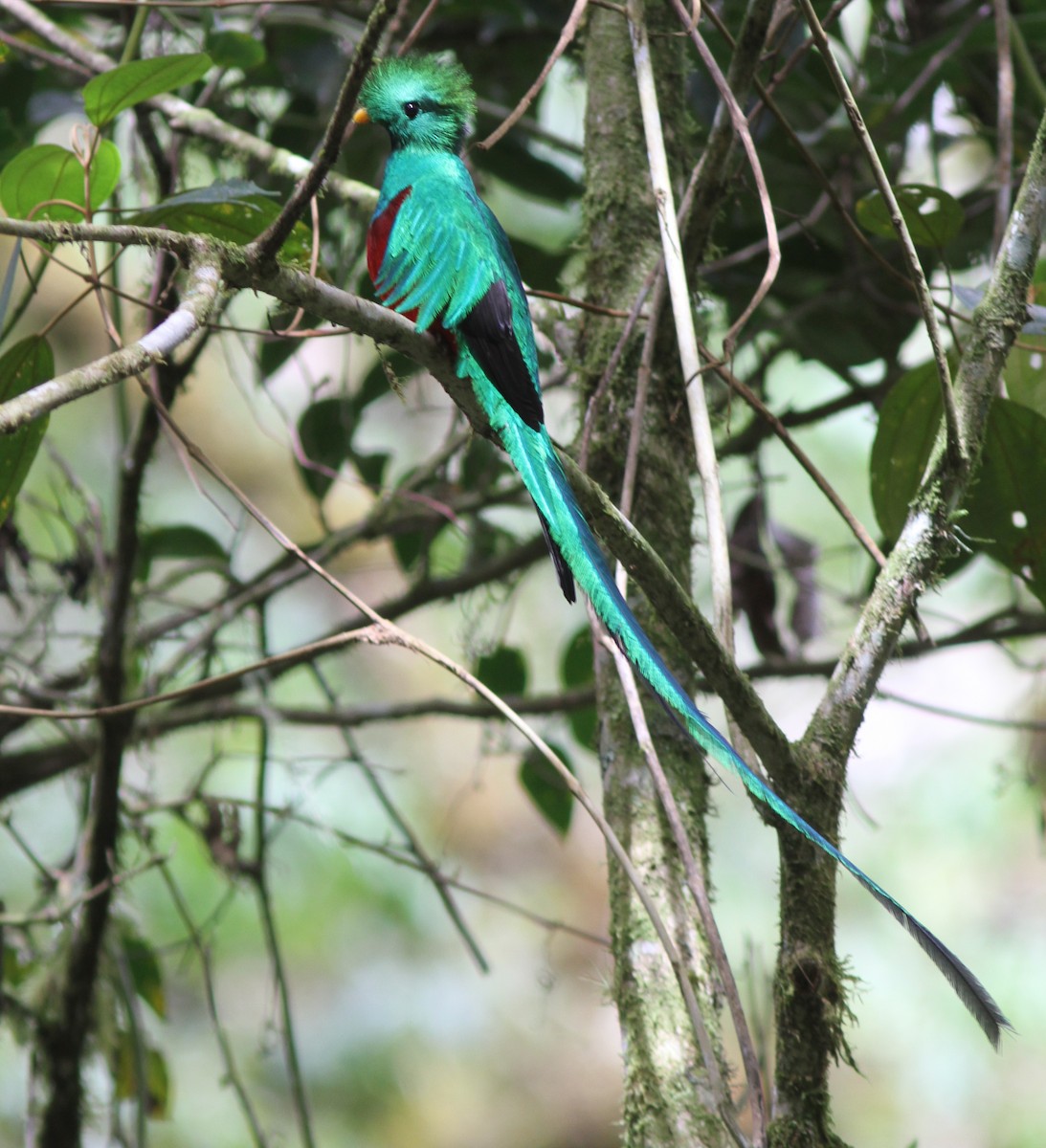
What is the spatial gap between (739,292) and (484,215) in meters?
1.21

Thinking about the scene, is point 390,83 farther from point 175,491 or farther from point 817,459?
point 175,491

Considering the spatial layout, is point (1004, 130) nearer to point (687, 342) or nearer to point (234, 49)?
point (687, 342)

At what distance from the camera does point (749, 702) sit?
1393mm

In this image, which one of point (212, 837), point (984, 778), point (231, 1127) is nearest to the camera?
point (212, 837)

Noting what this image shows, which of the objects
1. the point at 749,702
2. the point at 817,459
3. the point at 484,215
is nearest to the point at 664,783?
the point at 749,702

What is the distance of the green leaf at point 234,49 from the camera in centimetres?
244

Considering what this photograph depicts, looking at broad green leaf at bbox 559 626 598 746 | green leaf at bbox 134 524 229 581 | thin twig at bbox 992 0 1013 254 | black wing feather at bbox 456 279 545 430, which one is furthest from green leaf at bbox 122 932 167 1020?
thin twig at bbox 992 0 1013 254

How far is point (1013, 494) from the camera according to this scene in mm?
1873

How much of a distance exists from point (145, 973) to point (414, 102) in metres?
2.18

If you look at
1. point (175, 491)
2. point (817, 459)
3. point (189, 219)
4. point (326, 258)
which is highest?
point (175, 491)

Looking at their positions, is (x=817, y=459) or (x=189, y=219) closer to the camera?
(x=189, y=219)

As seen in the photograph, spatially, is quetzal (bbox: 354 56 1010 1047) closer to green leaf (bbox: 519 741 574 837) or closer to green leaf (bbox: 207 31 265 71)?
green leaf (bbox: 207 31 265 71)

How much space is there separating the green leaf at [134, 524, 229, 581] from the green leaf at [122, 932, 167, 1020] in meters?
0.93

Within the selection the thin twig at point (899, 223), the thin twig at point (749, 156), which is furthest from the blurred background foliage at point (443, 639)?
the thin twig at point (899, 223)
